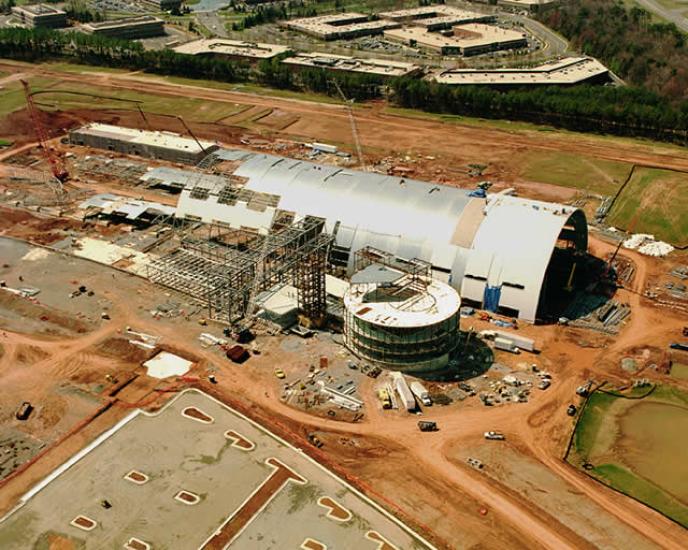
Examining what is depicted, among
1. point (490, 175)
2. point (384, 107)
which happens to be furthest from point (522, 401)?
point (384, 107)

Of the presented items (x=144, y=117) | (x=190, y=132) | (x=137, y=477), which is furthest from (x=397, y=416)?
(x=144, y=117)

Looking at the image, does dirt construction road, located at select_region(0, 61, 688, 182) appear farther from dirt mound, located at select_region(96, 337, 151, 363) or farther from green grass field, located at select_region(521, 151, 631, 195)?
dirt mound, located at select_region(96, 337, 151, 363)

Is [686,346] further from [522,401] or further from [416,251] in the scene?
[416,251]

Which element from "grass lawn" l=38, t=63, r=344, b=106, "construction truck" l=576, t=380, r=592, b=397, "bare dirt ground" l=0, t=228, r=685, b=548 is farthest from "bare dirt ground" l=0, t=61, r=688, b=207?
"bare dirt ground" l=0, t=228, r=685, b=548

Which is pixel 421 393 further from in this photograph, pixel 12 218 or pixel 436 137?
pixel 436 137

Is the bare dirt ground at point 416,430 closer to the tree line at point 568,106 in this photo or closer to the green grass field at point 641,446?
the green grass field at point 641,446
